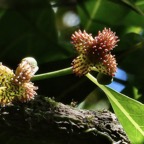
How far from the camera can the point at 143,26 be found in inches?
78.4

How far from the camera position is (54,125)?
4.44 ft

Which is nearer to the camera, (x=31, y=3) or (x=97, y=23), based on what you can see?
(x=31, y=3)

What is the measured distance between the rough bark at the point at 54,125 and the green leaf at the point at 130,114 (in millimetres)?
36

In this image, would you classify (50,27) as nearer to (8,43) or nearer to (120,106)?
(8,43)

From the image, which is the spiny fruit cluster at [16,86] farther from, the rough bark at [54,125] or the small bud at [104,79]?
the small bud at [104,79]

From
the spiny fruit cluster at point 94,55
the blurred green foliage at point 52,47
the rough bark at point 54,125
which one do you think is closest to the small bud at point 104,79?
the spiny fruit cluster at point 94,55

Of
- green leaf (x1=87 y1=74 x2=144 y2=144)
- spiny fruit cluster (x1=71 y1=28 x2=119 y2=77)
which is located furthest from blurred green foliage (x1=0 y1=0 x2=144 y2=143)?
spiny fruit cluster (x1=71 y1=28 x2=119 y2=77)

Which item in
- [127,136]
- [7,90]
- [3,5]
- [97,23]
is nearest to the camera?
[7,90]

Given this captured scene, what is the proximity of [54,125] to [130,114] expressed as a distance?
0.22 metres

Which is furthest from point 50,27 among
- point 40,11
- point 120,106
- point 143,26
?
point 120,106

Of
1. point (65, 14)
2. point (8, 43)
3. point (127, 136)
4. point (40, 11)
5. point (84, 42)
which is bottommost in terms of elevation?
point (127, 136)

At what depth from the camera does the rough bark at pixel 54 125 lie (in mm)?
1332

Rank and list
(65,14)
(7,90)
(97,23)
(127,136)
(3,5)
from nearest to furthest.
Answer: (7,90)
(127,136)
(3,5)
(97,23)
(65,14)

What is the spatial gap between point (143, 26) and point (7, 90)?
85 cm
